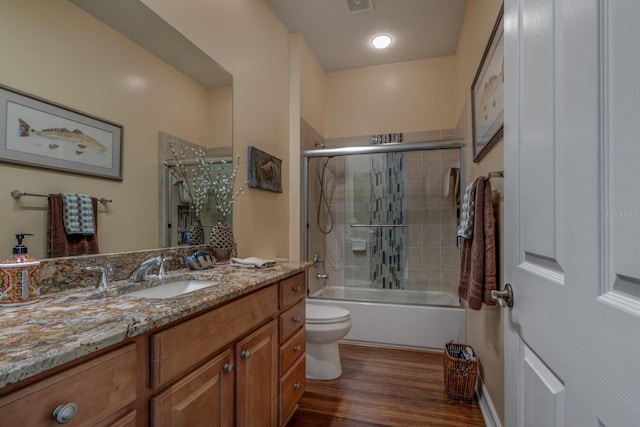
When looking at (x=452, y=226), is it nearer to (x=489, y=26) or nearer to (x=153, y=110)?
(x=489, y=26)

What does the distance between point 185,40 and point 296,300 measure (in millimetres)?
1483

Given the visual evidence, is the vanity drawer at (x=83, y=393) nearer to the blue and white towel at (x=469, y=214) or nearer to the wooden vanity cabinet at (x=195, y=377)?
the wooden vanity cabinet at (x=195, y=377)

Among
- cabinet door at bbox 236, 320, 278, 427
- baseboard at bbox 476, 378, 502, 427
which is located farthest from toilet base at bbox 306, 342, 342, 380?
baseboard at bbox 476, 378, 502, 427

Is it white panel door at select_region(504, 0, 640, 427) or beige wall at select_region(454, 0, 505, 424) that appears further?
beige wall at select_region(454, 0, 505, 424)

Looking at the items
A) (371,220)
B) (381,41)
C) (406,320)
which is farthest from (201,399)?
(381,41)

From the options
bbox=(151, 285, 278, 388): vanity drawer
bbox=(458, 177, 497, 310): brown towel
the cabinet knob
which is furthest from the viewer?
bbox=(458, 177, 497, 310): brown towel

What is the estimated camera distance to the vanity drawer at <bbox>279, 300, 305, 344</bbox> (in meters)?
1.49

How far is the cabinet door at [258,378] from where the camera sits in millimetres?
1134

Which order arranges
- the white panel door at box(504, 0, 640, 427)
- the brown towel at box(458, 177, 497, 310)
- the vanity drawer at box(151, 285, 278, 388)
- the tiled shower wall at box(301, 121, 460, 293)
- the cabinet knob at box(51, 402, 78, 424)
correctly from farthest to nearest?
the tiled shower wall at box(301, 121, 460, 293) < the brown towel at box(458, 177, 497, 310) < the vanity drawer at box(151, 285, 278, 388) < the cabinet knob at box(51, 402, 78, 424) < the white panel door at box(504, 0, 640, 427)

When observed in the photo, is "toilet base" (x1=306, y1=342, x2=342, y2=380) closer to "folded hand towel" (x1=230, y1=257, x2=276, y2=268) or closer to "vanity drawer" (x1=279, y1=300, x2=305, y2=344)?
"vanity drawer" (x1=279, y1=300, x2=305, y2=344)

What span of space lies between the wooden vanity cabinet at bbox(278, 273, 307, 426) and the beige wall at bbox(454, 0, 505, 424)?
1.00 m

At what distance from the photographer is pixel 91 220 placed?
1.15 m

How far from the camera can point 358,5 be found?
247 cm

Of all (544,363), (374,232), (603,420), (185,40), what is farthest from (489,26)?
(374,232)
